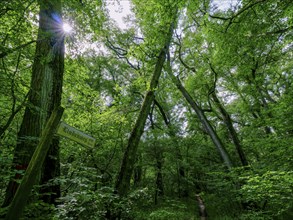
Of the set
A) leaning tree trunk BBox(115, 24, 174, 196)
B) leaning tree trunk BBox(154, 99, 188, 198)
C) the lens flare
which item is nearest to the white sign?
leaning tree trunk BBox(115, 24, 174, 196)

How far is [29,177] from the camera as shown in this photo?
4.34 ft

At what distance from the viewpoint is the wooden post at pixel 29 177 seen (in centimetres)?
126

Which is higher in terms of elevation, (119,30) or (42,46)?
(119,30)

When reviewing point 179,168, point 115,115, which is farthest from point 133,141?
point 179,168

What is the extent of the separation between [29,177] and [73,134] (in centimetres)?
62

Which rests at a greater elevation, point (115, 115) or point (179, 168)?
point (115, 115)

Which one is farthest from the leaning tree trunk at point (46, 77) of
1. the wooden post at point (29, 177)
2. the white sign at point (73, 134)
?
the wooden post at point (29, 177)

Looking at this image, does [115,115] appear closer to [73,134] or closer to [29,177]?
[73,134]

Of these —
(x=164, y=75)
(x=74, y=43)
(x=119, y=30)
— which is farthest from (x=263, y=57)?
(x=74, y=43)

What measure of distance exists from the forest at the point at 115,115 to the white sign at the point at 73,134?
12mm

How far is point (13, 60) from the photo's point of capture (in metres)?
3.24

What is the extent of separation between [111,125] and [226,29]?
14.2ft

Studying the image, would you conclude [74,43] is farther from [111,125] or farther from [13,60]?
[111,125]

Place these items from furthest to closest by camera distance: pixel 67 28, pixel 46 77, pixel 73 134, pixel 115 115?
pixel 115 115 < pixel 67 28 < pixel 46 77 < pixel 73 134
